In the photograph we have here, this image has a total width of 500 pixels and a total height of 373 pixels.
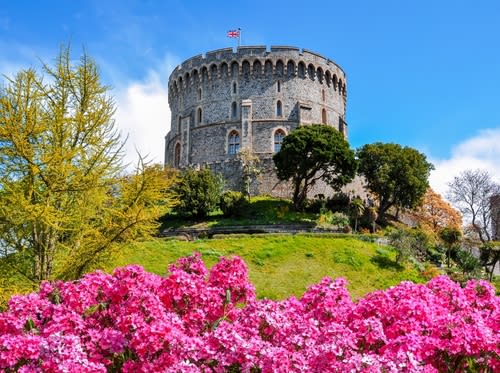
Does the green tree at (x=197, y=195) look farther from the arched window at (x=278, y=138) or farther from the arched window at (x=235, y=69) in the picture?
the arched window at (x=235, y=69)

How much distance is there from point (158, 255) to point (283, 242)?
7528 millimetres

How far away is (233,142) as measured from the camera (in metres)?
54.6

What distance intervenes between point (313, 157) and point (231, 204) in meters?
7.23

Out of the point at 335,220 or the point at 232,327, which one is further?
the point at 335,220

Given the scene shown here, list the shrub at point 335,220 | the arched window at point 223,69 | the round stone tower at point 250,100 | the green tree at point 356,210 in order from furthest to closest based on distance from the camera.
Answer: the arched window at point 223,69, the round stone tower at point 250,100, the green tree at point 356,210, the shrub at point 335,220

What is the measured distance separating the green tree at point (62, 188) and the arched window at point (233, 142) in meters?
40.5

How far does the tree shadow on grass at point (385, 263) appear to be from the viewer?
28156 mm

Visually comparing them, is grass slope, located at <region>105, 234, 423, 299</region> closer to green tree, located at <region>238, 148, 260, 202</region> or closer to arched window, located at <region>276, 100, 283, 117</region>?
green tree, located at <region>238, 148, 260, 202</region>

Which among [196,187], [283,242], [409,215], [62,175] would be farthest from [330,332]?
[409,215]

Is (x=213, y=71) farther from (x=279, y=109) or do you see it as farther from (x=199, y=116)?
(x=279, y=109)

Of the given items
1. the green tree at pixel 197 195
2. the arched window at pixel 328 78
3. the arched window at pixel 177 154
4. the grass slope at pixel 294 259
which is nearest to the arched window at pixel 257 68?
the arched window at pixel 328 78

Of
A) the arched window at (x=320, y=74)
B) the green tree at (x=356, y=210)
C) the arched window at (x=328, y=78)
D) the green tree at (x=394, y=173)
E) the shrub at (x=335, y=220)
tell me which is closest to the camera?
the shrub at (x=335, y=220)

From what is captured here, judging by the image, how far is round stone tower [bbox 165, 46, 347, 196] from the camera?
54.0 metres

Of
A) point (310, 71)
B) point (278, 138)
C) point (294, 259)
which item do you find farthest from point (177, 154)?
point (294, 259)
